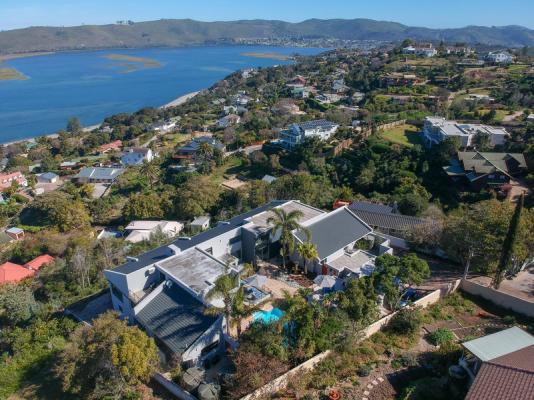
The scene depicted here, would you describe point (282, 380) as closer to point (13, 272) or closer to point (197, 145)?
point (13, 272)

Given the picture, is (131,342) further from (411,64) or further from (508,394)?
(411,64)

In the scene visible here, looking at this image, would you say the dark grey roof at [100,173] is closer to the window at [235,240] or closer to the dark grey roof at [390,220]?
the window at [235,240]

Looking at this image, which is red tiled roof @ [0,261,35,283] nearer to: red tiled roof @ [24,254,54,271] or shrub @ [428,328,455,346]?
red tiled roof @ [24,254,54,271]

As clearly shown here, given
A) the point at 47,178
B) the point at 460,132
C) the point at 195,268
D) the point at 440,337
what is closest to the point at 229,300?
the point at 195,268

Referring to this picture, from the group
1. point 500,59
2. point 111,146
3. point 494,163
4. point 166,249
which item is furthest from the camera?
point 500,59

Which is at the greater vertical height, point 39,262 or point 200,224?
point 200,224

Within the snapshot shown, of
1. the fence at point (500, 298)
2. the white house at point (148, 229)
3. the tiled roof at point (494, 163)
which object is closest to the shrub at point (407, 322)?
the fence at point (500, 298)
